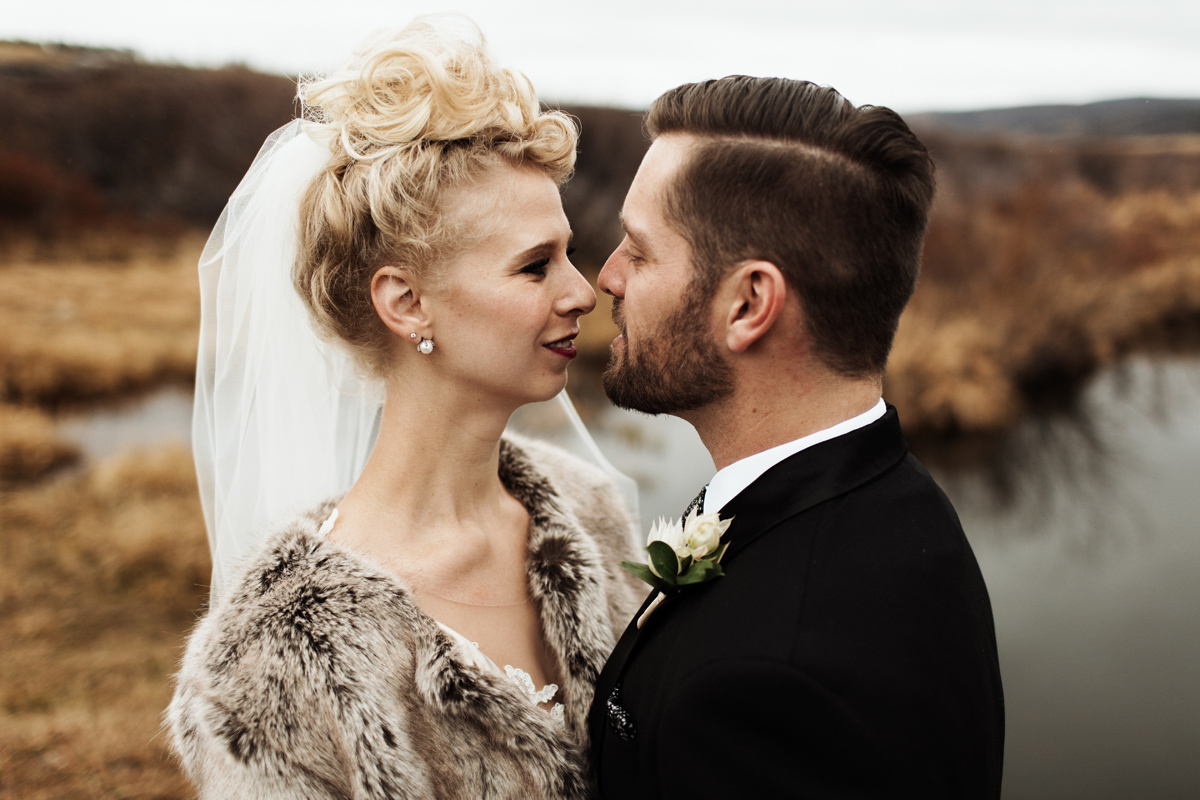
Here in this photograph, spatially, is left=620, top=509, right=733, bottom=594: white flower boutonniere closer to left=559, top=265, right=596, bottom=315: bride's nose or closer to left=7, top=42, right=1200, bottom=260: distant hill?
left=559, top=265, right=596, bottom=315: bride's nose

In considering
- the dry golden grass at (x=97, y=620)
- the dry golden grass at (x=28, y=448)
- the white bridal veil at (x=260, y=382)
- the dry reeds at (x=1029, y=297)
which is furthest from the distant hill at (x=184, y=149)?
the white bridal veil at (x=260, y=382)

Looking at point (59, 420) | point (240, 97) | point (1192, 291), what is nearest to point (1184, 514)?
point (1192, 291)

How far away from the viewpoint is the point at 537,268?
214 cm

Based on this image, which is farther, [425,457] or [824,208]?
[425,457]

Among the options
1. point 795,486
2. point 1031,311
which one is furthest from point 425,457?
point 1031,311

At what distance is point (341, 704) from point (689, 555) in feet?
2.64

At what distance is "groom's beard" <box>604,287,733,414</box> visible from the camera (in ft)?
5.84

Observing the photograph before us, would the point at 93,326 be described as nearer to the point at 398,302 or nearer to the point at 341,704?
the point at 398,302

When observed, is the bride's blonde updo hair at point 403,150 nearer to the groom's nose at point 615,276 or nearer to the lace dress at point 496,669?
the groom's nose at point 615,276

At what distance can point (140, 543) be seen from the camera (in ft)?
21.0

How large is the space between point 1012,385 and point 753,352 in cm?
991

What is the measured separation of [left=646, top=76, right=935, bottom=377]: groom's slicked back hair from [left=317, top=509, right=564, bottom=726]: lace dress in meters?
1.02

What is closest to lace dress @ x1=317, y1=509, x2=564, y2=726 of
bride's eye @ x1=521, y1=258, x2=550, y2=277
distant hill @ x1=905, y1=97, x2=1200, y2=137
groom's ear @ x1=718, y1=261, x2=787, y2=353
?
bride's eye @ x1=521, y1=258, x2=550, y2=277

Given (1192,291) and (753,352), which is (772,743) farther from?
(1192,291)
